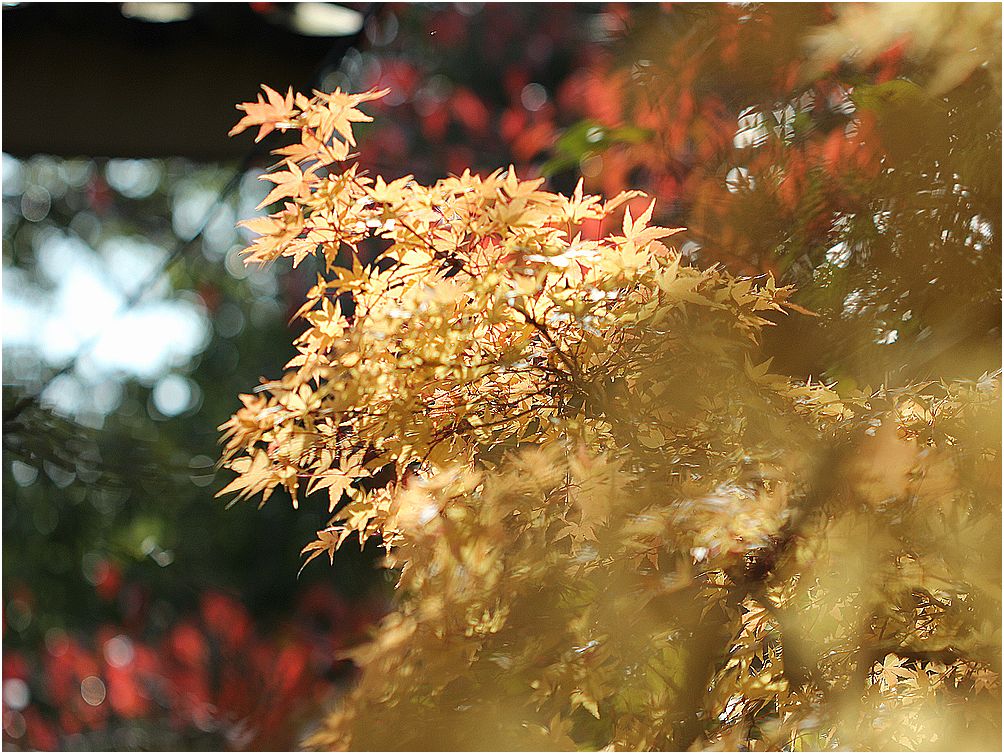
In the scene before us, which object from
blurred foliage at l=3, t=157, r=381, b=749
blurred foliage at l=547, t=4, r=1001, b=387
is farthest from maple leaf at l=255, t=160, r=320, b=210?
blurred foliage at l=3, t=157, r=381, b=749

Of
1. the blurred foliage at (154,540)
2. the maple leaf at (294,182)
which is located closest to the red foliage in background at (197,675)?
the blurred foliage at (154,540)

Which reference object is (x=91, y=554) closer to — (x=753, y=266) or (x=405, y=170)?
(x=405, y=170)

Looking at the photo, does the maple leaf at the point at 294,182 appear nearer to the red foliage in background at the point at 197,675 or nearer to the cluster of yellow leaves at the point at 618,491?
the cluster of yellow leaves at the point at 618,491

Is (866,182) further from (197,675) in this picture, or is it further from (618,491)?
(197,675)

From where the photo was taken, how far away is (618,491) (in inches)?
20.1

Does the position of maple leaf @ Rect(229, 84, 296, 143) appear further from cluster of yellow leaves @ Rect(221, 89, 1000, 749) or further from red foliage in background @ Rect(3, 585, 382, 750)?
red foliage in background @ Rect(3, 585, 382, 750)

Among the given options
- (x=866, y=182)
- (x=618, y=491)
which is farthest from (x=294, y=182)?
(x=866, y=182)

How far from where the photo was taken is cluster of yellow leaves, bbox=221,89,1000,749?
1.65ft

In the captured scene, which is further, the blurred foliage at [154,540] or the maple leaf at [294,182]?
the blurred foliage at [154,540]

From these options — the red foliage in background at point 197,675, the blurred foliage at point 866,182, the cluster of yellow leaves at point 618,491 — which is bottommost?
the red foliage in background at point 197,675

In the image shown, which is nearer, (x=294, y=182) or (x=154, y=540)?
(x=294, y=182)

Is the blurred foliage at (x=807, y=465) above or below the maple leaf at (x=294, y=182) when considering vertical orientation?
below

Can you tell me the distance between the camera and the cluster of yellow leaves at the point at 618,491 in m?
0.50

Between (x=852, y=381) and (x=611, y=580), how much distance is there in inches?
9.8
